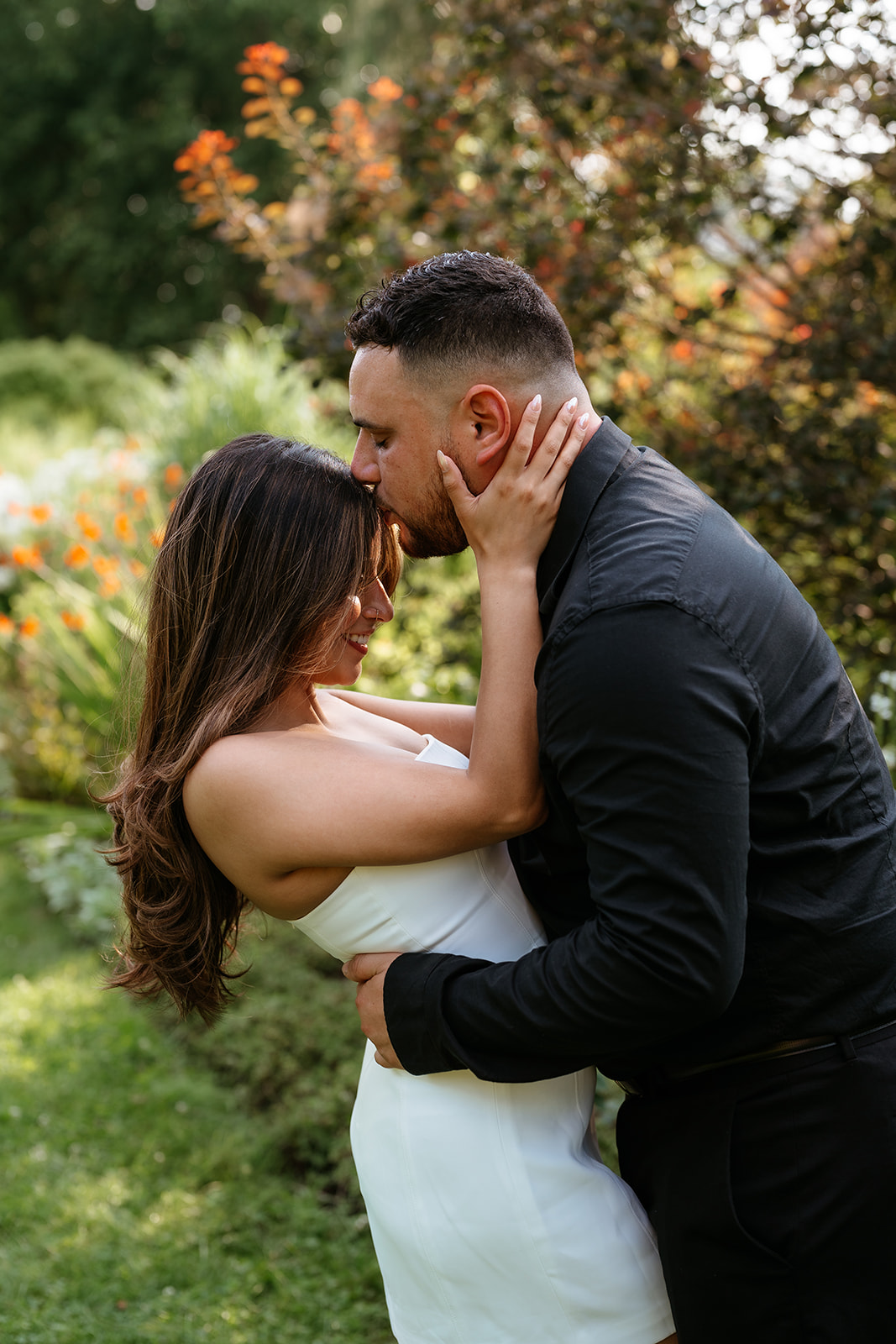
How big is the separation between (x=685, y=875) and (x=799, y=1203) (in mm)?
629

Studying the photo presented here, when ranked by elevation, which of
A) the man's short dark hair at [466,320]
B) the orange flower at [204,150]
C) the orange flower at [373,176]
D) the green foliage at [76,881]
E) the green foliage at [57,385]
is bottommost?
the green foliage at [57,385]

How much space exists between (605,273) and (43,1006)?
4.07 m

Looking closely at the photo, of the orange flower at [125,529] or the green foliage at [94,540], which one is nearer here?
the orange flower at [125,529]

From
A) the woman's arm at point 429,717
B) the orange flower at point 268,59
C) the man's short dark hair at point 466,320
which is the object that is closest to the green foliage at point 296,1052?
the woman's arm at point 429,717

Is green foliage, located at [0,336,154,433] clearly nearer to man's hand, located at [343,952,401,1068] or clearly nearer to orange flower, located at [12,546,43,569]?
orange flower, located at [12,546,43,569]

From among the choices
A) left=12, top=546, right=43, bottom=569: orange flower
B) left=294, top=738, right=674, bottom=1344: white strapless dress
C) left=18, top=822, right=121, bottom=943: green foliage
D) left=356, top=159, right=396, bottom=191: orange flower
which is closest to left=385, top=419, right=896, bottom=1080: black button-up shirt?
left=294, top=738, right=674, bottom=1344: white strapless dress

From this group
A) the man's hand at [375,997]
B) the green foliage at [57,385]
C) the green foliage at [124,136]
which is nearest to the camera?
the man's hand at [375,997]

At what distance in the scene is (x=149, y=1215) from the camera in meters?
3.79

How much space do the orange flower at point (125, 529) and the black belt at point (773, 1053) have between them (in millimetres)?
5159

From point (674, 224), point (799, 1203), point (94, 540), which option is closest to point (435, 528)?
point (799, 1203)

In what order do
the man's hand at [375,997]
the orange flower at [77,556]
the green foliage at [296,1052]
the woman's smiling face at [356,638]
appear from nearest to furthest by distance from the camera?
the man's hand at [375,997] → the woman's smiling face at [356,638] → the green foliage at [296,1052] → the orange flower at [77,556]

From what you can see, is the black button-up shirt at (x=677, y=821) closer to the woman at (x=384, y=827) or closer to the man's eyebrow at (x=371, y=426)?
the woman at (x=384, y=827)

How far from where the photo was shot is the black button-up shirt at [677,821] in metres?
1.54

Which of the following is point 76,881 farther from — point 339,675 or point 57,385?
point 57,385
